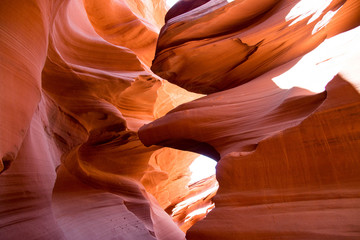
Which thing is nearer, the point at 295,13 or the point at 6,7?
the point at 6,7

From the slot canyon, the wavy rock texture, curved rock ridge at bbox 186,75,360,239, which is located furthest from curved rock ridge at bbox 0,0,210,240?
curved rock ridge at bbox 186,75,360,239

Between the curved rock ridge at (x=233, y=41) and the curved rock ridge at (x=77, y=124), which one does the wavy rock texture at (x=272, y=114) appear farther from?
the curved rock ridge at (x=77, y=124)

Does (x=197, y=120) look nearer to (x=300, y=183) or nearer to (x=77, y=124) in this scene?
(x=300, y=183)

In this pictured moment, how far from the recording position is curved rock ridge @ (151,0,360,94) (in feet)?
13.2

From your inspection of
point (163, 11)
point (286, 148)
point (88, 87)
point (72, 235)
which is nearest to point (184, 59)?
point (88, 87)

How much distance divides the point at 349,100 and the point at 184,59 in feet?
11.0

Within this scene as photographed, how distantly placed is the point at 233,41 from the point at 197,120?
193cm

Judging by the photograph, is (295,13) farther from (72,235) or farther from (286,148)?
(72,235)

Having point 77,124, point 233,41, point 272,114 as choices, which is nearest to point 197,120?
point 272,114

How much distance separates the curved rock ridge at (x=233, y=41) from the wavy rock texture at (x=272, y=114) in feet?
0.06

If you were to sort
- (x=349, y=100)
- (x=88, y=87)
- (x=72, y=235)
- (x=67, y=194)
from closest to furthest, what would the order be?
(x=349, y=100) < (x=72, y=235) < (x=67, y=194) < (x=88, y=87)

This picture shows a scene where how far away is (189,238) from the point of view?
92.5 inches

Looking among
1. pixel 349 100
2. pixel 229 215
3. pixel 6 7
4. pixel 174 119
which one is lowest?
pixel 229 215

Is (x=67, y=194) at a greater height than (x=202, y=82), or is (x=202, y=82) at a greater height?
(x=202, y=82)
